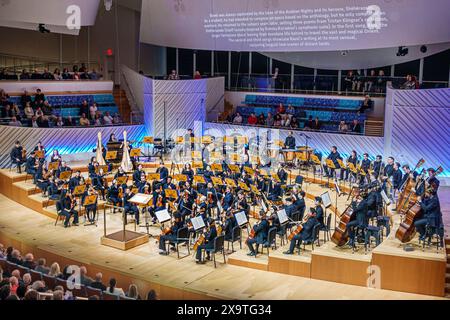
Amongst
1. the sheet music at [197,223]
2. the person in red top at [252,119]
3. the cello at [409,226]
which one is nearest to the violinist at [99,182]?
the sheet music at [197,223]

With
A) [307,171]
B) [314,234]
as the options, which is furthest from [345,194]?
[314,234]

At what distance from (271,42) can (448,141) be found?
844cm

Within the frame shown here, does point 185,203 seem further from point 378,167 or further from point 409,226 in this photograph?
point 378,167


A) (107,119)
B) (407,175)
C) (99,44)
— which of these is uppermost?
(99,44)

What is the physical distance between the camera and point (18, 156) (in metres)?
19.6

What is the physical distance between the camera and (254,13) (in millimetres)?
23578

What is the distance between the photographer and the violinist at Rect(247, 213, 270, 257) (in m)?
13.0

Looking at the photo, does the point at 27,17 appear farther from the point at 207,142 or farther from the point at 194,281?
the point at 194,281

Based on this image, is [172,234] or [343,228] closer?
[343,228]

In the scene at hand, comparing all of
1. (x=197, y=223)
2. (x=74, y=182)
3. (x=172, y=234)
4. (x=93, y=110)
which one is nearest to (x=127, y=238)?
(x=172, y=234)

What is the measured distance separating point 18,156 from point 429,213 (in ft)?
44.1

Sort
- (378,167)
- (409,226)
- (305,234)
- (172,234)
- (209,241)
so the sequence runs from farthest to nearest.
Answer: (378,167) → (172,234) → (209,241) → (305,234) → (409,226)

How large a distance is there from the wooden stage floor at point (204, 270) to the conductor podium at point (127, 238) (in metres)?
0.17

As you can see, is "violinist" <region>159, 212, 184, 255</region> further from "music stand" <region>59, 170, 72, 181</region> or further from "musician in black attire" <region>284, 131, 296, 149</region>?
"musician in black attire" <region>284, 131, 296, 149</region>
